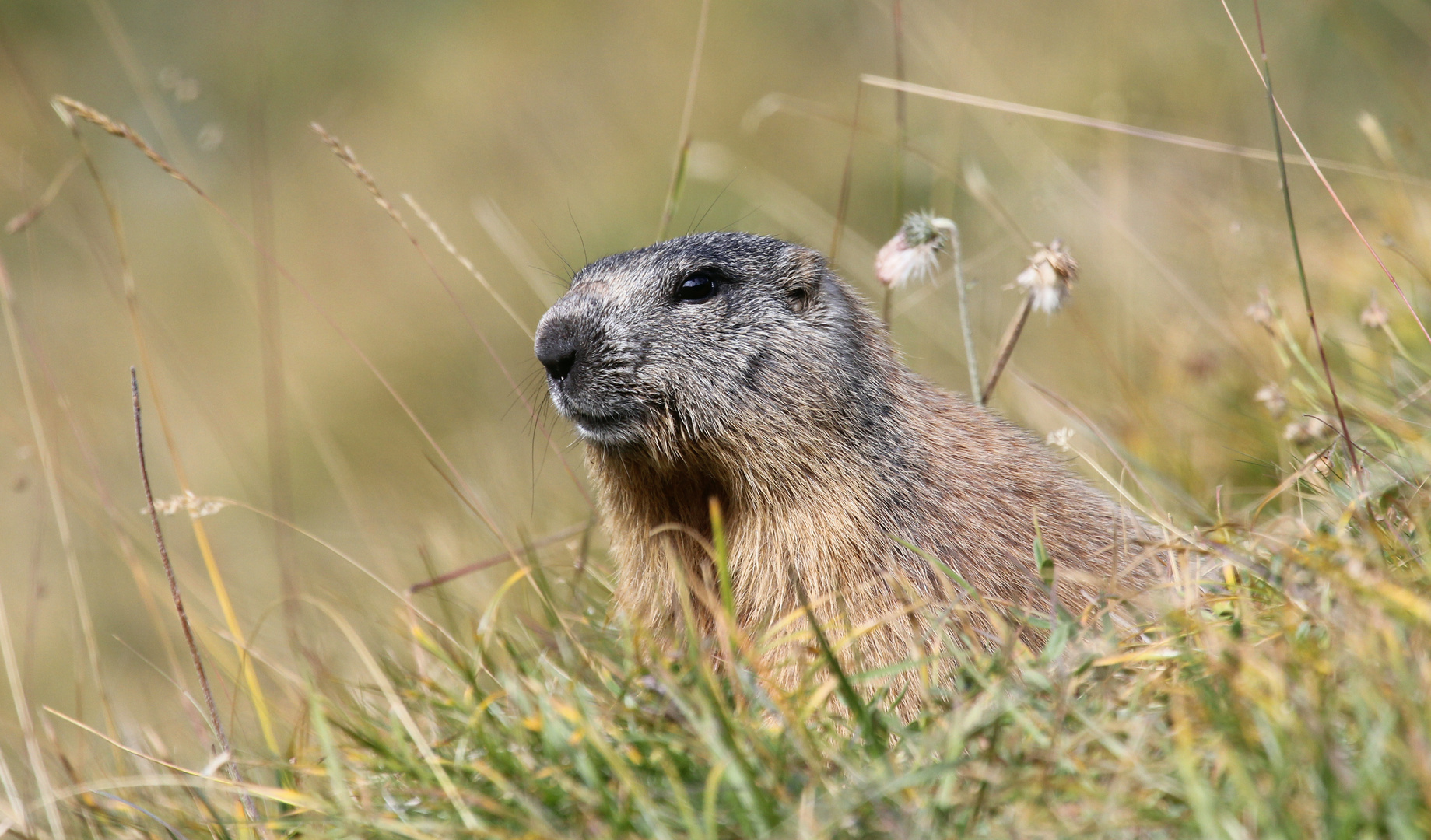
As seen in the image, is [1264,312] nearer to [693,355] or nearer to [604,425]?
[693,355]

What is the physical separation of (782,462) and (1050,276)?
4.10 feet

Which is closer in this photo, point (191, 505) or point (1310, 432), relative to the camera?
point (191, 505)

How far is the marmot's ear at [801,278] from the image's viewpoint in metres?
4.05

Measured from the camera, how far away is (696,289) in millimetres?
3951

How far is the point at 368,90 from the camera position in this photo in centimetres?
1389

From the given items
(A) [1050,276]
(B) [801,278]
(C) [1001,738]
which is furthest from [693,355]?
(C) [1001,738]

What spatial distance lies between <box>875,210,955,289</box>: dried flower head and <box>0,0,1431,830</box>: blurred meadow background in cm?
45

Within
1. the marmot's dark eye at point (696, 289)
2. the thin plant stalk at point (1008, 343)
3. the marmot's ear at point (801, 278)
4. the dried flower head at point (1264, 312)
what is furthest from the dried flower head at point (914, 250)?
the dried flower head at point (1264, 312)

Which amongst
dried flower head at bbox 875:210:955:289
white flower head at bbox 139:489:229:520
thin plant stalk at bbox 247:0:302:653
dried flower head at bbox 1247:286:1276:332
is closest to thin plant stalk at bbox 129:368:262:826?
white flower head at bbox 139:489:229:520

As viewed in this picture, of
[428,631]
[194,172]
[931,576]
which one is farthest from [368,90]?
[931,576]

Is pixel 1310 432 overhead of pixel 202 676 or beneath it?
beneath

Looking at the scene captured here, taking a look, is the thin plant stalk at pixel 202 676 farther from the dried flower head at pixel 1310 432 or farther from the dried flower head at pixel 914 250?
the dried flower head at pixel 1310 432

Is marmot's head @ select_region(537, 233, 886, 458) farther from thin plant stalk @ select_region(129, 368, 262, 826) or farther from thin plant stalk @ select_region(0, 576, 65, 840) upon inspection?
thin plant stalk @ select_region(0, 576, 65, 840)

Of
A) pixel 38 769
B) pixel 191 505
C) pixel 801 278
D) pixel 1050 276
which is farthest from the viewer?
pixel 801 278
